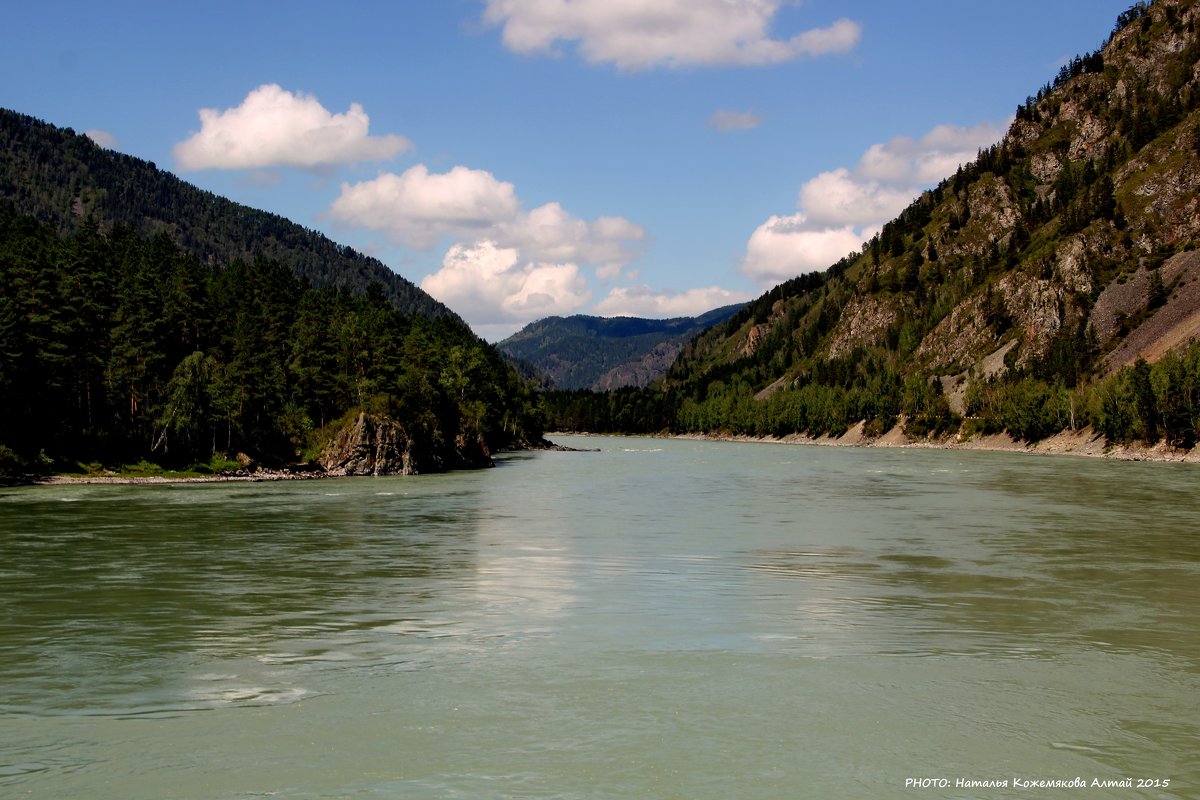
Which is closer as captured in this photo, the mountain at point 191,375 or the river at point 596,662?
the river at point 596,662

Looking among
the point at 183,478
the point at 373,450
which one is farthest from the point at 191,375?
the point at 373,450

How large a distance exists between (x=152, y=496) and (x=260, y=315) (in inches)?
2452

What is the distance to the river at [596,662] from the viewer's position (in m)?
15.8

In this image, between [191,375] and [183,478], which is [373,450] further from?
[183,478]

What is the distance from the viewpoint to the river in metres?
15.8

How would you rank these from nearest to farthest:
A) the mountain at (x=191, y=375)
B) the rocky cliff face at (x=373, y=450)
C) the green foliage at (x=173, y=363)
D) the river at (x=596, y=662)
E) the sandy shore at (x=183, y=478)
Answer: the river at (x=596, y=662)
the sandy shore at (x=183, y=478)
the mountain at (x=191, y=375)
the green foliage at (x=173, y=363)
the rocky cliff face at (x=373, y=450)

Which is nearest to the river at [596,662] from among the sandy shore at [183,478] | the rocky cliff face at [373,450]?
the sandy shore at [183,478]

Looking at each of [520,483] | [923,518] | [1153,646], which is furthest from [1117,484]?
[1153,646]

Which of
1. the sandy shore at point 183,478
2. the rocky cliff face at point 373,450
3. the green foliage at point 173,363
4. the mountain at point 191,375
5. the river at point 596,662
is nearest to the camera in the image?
the river at point 596,662

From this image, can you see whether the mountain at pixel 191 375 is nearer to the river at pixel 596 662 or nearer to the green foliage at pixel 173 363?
the green foliage at pixel 173 363

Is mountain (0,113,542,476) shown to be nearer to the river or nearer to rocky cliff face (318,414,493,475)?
rocky cliff face (318,414,493,475)

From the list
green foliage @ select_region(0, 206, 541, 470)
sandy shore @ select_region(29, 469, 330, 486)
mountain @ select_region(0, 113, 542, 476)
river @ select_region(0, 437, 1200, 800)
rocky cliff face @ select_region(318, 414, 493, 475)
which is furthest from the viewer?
rocky cliff face @ select_region(318, 414, 493, 475)

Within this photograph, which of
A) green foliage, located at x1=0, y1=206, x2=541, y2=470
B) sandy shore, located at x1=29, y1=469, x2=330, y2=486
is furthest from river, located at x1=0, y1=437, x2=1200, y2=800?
green foliage, located at x1=0, y1=206, x2=541, y2=470

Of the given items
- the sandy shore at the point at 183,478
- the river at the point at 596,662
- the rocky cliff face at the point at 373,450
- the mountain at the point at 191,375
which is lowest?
the river at the point at 596,662
